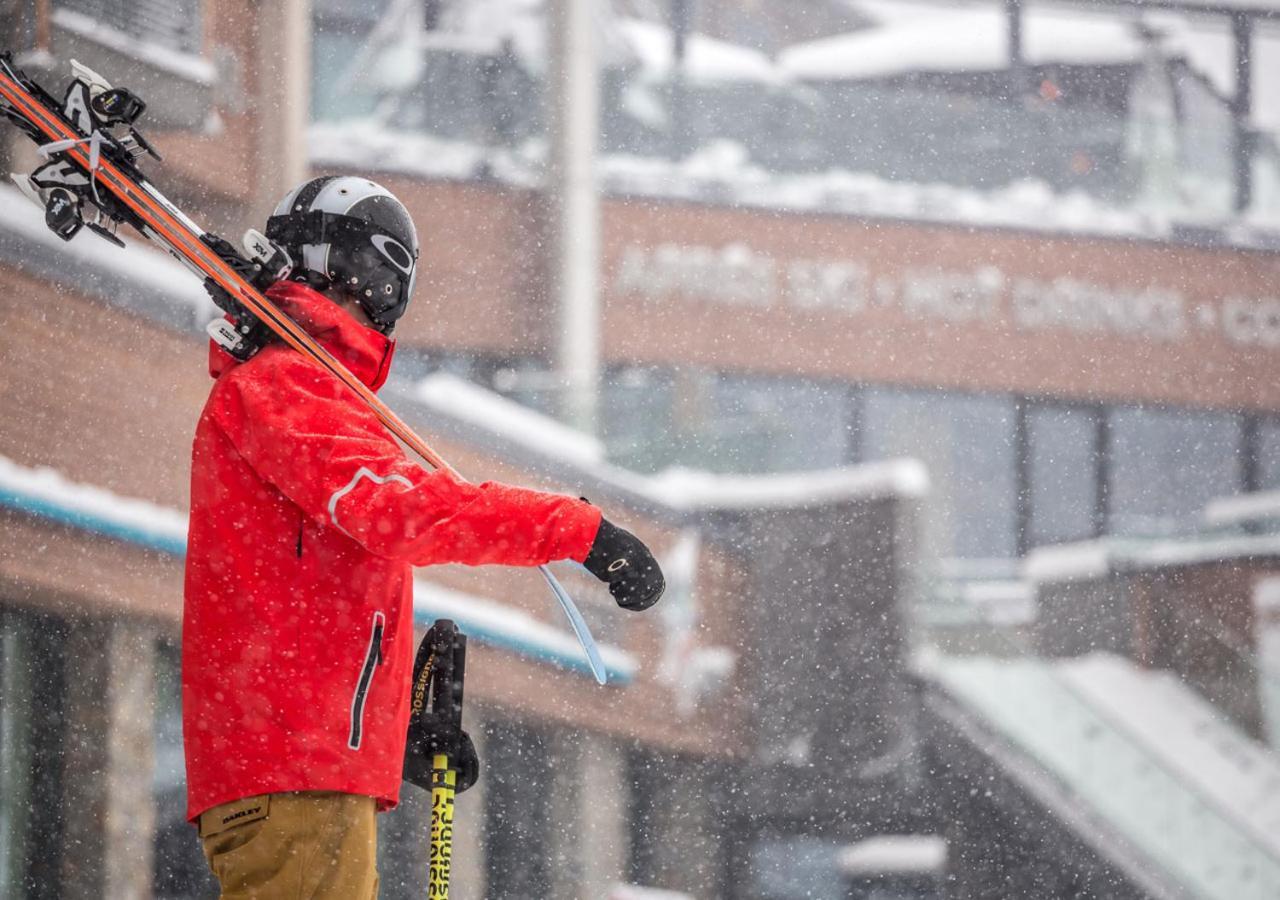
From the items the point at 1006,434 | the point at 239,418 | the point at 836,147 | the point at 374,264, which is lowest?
the point at 239,418

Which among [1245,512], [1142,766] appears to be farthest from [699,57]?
[1142,766]

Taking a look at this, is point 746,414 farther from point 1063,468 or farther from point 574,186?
point 1063,468

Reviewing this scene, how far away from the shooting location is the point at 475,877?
647 centimetres

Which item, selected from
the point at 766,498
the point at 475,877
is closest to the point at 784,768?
the point at 766,498

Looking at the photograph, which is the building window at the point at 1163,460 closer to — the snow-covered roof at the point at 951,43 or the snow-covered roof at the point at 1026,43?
the snow-covered roof at the point at 1026,43

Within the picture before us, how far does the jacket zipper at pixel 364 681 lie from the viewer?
74.3 inches

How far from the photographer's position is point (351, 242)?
6.89 feet

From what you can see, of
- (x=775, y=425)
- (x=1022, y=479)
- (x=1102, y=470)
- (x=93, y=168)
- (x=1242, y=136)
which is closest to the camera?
(x=93, y=168)

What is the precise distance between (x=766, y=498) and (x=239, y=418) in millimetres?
7200

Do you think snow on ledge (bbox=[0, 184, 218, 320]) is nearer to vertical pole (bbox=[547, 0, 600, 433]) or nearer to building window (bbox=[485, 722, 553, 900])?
building window (bbox=[485, 722, 553, 900])

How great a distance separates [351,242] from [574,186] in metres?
8.46

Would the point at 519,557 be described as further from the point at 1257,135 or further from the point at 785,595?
the point at 1257,135

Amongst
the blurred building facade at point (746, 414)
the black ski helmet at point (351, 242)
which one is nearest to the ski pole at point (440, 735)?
the black ski helmet at point (351, 242)

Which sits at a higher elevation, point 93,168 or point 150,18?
point 150,18
